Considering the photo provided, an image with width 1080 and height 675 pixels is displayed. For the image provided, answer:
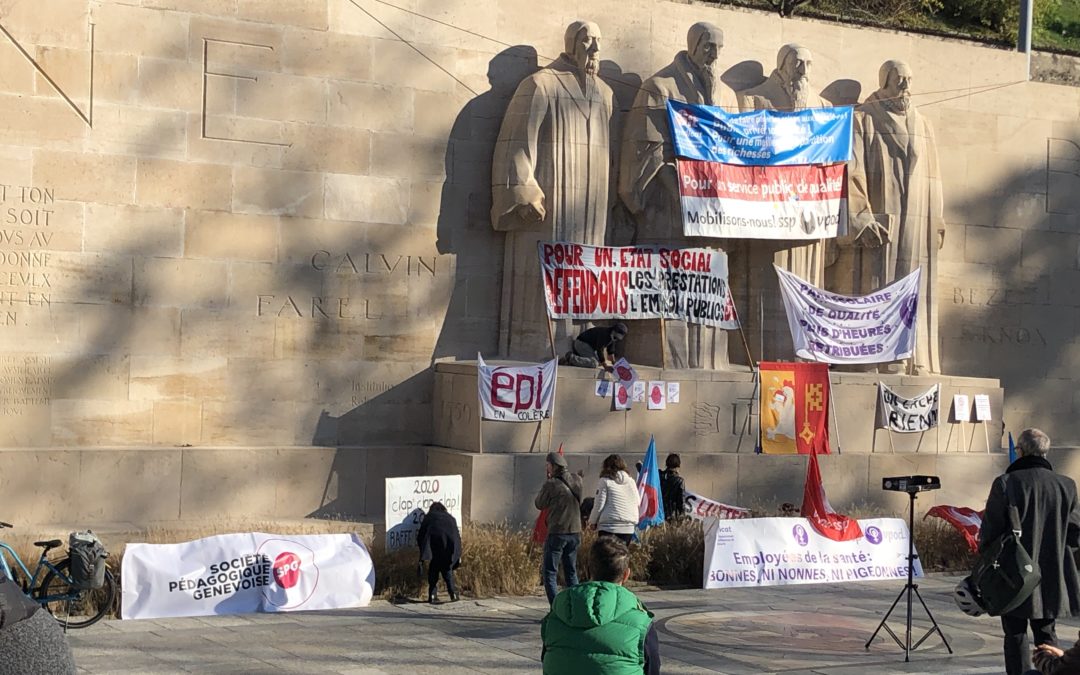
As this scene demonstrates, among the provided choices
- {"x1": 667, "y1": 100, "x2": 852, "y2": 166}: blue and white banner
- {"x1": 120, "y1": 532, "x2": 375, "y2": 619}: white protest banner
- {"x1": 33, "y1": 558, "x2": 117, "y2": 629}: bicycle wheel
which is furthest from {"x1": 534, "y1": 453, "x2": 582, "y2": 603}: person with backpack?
{"x1": 667, "y1": 100, "x2": 852, "y2": 166}: blue and white banner

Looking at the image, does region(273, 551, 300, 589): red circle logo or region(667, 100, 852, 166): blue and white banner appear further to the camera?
region(667, 100, 852, 166): blue and white banner

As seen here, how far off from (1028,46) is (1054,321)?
172 inches

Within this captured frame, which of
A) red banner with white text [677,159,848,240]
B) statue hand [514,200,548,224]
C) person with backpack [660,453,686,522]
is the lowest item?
person with backpack [660,453,686,522]

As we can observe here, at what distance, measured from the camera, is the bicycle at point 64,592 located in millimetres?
13641

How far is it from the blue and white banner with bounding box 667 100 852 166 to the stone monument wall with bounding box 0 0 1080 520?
0.93 meters

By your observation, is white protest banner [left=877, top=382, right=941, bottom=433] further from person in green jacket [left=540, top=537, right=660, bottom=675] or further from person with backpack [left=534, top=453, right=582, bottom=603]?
person in green jacket [left=540, top=537, right=660, bottom=675]

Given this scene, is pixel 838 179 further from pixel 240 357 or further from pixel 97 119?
pixel 97 119

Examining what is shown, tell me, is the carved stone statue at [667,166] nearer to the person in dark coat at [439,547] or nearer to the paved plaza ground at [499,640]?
the paved plaza ground at [499,640]

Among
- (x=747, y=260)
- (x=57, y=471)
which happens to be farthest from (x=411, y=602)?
(x=747, y=260)

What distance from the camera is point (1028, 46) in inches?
982

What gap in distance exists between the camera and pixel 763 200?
71.6ft

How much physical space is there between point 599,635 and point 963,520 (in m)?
13.5

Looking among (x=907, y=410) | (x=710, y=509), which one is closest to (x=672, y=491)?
(x=710, y=509)

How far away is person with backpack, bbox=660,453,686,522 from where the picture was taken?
18438mm
